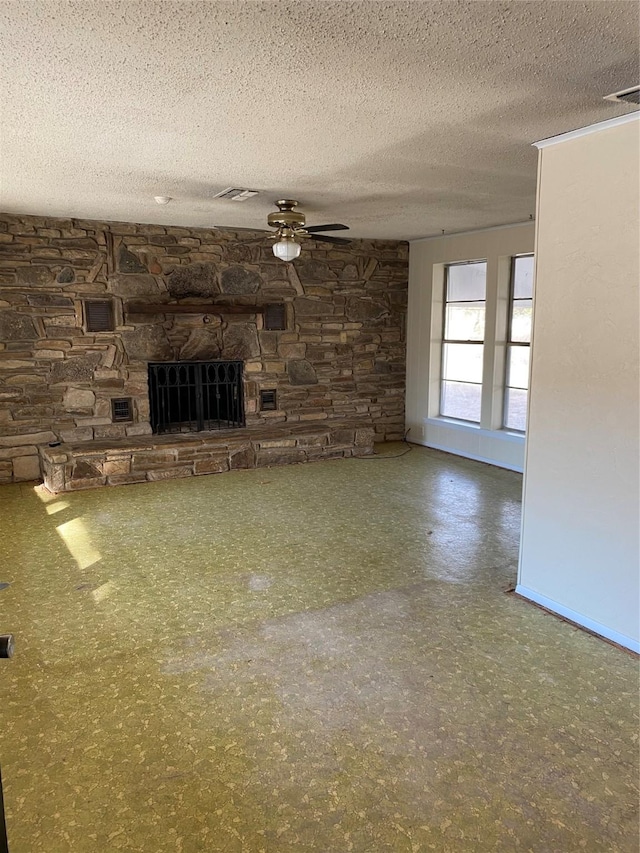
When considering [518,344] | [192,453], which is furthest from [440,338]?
[192,453]

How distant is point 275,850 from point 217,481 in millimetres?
3926

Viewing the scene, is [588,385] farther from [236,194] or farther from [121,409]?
[121,409]

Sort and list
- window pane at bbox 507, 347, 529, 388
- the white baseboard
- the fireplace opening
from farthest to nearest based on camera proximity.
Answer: the fireplace opening → window pane at bbox 507, 347, 529, 388 → the white baseboard

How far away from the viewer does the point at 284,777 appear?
1.96m

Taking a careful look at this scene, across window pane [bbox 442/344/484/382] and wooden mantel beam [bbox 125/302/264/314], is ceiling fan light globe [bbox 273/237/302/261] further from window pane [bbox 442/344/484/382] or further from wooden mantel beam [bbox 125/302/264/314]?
window pane [bbox 442/344/484/382]

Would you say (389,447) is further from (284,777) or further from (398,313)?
(284,777)

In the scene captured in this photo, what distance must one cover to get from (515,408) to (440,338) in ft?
4.11

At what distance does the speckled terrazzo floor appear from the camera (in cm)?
179

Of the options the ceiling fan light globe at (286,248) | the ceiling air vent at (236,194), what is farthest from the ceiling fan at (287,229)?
the ceiling air vent at (236,194)

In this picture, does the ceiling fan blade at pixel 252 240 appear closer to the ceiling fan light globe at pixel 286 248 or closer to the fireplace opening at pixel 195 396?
the fireplace opening at pixel 195 396

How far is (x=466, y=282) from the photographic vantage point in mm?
6418

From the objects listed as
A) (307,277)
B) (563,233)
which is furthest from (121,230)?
(563,233)

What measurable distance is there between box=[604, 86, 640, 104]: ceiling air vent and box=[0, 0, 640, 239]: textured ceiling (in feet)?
0.09

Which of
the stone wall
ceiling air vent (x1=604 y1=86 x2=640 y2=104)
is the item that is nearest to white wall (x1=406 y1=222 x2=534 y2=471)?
the stone wall
